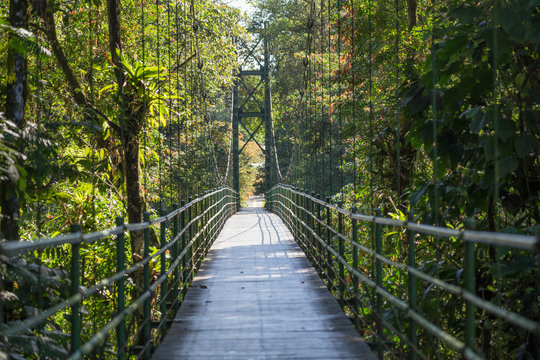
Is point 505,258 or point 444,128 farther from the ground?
point 444,128

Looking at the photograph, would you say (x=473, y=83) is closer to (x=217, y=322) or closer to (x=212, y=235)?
(x=217, y=322)

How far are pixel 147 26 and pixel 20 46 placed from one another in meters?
6.90

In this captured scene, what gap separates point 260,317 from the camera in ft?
15.0

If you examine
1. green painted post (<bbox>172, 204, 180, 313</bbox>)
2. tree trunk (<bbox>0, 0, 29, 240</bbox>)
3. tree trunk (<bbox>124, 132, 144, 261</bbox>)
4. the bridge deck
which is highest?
tree trunk (<bbox>0, 0, 29, 240</bbox>)

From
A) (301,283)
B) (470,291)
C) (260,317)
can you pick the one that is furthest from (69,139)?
(470,291)

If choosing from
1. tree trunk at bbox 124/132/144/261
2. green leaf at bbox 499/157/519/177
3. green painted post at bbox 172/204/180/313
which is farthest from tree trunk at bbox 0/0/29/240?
green leaf at bbox 499/157/519/177

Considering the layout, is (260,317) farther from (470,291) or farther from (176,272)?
(470,291)

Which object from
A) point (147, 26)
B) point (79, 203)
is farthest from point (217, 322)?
point (147, 26)

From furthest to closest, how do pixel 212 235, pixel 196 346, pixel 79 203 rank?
pixel 212 235 < pixel 79 203 < pixel 196 346

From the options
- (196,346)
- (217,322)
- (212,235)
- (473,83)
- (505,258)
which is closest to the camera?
(473,83)

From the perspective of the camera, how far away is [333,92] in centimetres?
1409

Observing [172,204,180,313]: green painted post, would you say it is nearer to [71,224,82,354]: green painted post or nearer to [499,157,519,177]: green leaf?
[71,224,82,354]: green painted post

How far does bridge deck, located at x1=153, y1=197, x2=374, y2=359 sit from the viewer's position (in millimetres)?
3641

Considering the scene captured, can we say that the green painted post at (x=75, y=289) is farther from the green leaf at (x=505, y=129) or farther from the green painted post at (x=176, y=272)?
the green painted post at (x=176, y=272)
